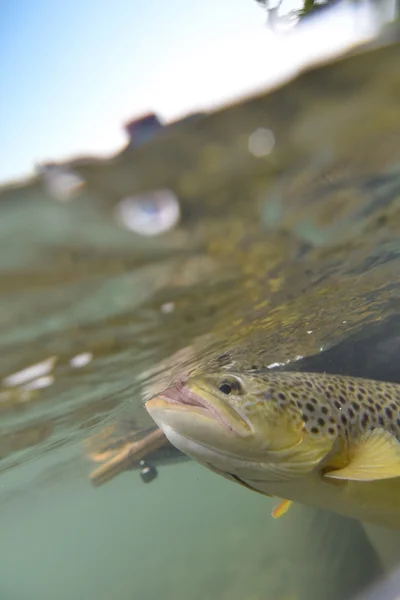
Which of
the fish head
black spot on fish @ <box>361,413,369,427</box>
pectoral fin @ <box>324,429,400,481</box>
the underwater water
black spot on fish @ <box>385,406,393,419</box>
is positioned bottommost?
black spot on fish @ <box>385,406,393,419</box>

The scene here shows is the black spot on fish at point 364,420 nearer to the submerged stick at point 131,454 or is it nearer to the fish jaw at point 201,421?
the fish jaw at point 201,421

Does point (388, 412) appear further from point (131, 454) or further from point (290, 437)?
point (131, 454)

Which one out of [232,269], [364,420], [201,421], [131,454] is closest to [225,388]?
[201,421]

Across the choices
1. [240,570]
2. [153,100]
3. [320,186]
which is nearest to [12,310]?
[153,100]

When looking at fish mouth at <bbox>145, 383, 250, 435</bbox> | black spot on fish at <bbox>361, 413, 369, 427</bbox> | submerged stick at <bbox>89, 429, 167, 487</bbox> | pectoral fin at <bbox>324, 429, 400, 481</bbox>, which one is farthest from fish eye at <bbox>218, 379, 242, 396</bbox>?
submerged stick at <bbox>89, 429, 167, 487</bbox>

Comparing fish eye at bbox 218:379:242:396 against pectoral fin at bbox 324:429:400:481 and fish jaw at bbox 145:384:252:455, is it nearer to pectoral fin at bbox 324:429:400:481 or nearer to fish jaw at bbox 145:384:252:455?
fish jaw at bbox 145:384:252:455

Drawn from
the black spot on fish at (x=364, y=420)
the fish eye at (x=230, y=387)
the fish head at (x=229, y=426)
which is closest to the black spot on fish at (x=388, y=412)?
the black spot on fish at (x=364, y=420)
